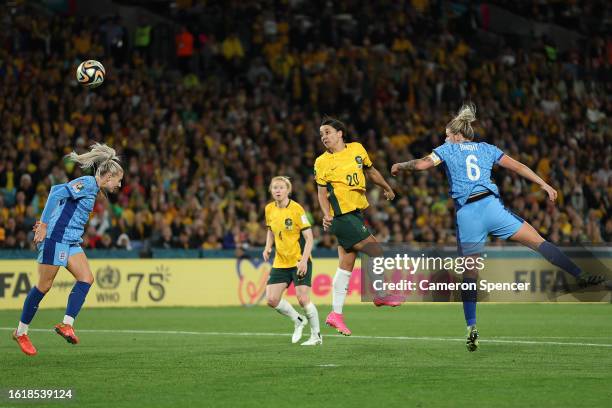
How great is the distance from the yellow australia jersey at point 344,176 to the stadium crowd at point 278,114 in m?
9.12

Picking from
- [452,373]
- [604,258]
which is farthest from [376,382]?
[604,258]

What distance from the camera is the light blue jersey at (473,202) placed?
12.2m

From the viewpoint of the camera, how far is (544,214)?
2806 centimetres

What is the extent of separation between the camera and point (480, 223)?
12.2 meters

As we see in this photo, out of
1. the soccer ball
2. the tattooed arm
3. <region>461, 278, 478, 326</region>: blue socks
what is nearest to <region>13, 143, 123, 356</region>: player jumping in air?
the tattooed arm

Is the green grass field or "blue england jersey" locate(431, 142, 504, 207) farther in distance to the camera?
"blue england jersey" locate(431, 142, 504, 207)

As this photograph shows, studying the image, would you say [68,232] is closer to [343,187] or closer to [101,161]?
[101,161]

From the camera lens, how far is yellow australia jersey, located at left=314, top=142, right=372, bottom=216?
1370 cm

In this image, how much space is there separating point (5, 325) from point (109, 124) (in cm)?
970

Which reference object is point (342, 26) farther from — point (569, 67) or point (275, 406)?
point (275, 406)

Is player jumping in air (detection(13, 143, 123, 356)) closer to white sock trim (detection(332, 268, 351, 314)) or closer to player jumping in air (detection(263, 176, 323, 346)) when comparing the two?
player jumping in air (detection(263, 176, 323, 346))

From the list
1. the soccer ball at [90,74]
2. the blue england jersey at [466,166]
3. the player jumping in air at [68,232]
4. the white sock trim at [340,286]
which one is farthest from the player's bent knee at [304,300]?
the soccer ball at [90,74]

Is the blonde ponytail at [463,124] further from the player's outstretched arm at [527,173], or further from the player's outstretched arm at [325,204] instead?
the player's outstretched arm at [325,204]

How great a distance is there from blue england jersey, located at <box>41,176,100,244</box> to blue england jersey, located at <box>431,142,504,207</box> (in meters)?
3.88
